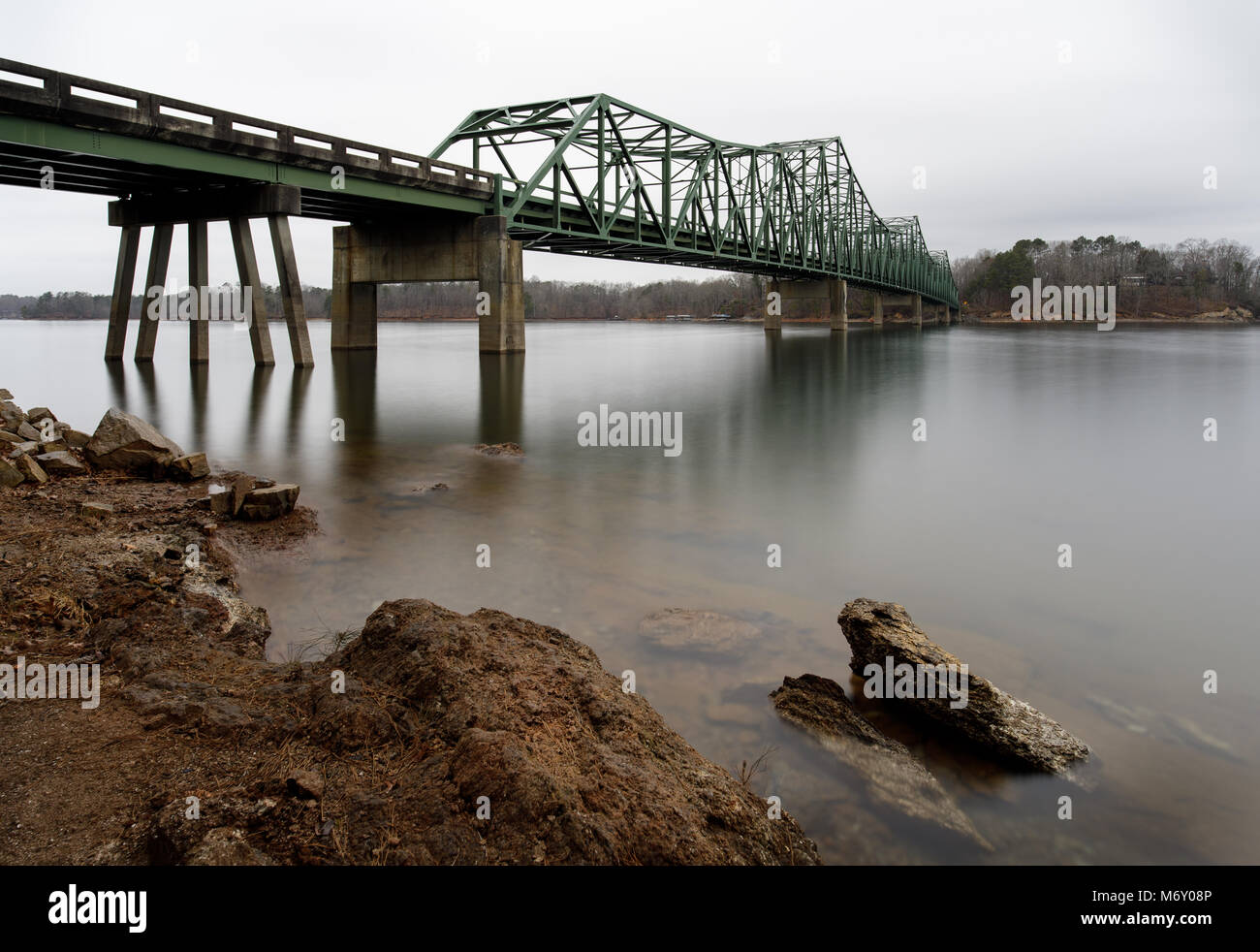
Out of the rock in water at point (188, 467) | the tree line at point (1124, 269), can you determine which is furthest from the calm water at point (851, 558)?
the tree line at point (1124, 269)

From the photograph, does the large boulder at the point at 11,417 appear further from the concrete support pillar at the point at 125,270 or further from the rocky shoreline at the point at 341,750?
the concrete support pillar at the point at 125,270

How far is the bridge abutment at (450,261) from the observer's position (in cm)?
3781

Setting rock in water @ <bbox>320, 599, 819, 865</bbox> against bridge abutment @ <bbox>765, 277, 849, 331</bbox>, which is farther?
bridge abutment @ <bbox>765, 277, 849, 331</bbox>

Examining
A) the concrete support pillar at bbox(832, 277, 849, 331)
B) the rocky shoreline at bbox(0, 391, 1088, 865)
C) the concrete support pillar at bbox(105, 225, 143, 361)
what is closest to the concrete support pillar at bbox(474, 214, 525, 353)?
the concrete support pillar at bbox(105, 225, 143, 361)

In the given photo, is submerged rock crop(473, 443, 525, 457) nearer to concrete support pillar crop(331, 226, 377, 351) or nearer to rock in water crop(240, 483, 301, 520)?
rock in water crop(240, 483, 301, 520)

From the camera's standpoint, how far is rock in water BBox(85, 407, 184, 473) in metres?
11.4

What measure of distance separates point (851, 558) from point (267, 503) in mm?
6770

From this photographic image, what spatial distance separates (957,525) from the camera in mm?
11031

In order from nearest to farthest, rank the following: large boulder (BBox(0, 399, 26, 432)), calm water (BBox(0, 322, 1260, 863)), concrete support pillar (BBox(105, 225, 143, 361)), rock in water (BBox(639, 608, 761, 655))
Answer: calm water (BBox(0, 322, 1260, 863)), rock in water (BBox(639, 608, 761, 655)), large boulder (BBox(0, 399, 26, 432)), concrete support pillar (BBox(105, 225, 143, 361))

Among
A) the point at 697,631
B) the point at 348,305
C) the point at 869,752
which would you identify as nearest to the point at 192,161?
the point at 348,305

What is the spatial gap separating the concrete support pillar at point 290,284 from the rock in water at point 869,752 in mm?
29227

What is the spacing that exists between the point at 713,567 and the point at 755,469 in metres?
6.13

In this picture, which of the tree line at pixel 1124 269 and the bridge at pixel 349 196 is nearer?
the bridge at pixel 349 196

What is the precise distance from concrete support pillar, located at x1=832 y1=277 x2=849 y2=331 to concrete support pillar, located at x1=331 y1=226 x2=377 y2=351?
198ft
